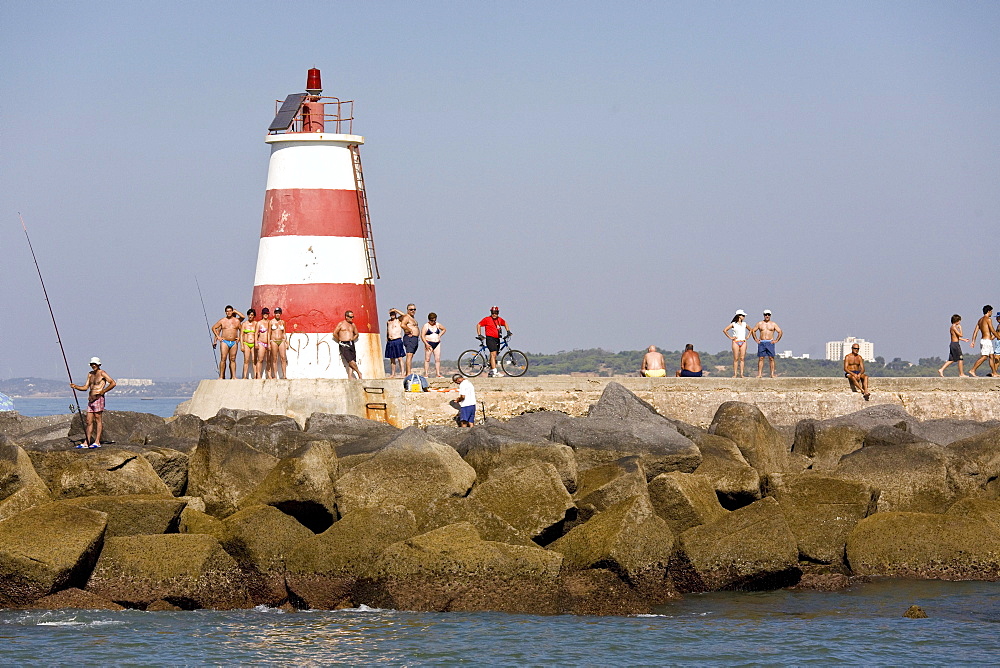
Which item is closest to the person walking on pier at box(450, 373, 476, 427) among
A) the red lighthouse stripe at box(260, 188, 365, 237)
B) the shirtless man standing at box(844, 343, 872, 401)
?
the red lighthouse stripe at box(260, 188, 365, 237)

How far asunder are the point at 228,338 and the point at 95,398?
3.75m

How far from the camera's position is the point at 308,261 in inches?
836

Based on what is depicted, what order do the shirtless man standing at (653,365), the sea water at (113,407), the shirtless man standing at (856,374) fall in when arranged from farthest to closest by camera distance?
the sea water at (113,407) < the shirtless man standing at (653,365) < the shirtless man standing at (856,374)

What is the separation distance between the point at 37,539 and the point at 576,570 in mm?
5029

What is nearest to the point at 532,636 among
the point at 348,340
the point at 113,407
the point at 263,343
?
the point at 348,340

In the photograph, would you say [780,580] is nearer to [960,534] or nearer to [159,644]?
[960,534]

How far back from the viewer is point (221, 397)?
20.5m

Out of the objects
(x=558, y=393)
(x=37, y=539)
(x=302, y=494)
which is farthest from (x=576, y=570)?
(x=558, y=393)

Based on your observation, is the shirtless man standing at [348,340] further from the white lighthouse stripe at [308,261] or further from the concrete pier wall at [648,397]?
the concrete pier wall at [648,397]

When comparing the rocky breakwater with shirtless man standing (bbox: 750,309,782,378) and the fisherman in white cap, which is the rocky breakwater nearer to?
the fisherman in white cap

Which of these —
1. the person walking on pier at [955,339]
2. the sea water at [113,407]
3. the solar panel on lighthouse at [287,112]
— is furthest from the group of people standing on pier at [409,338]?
the sea water at [113,407]

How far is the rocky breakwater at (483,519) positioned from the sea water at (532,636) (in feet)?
0.84

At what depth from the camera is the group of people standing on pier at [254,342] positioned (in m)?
20.6

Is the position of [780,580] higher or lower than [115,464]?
lower
